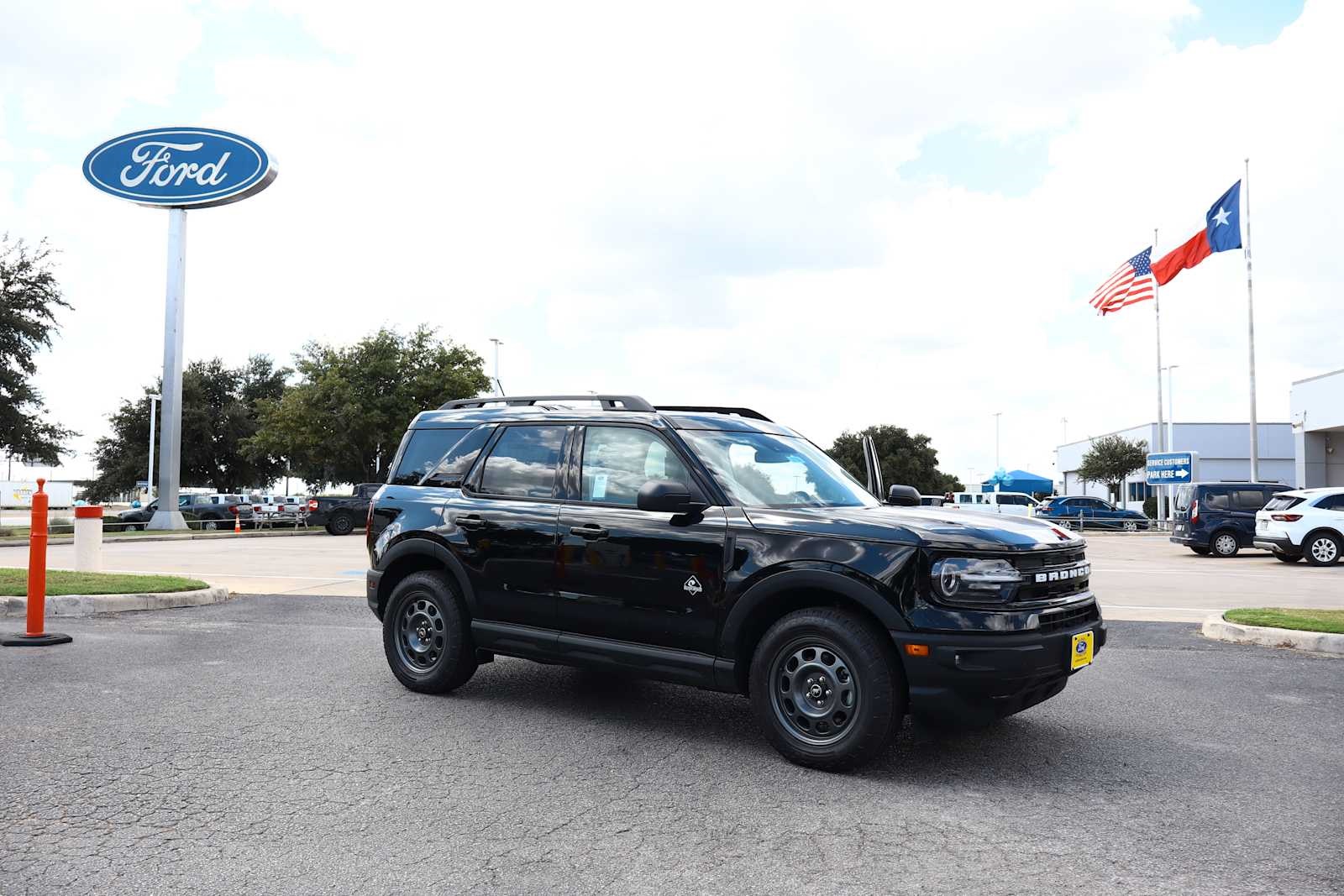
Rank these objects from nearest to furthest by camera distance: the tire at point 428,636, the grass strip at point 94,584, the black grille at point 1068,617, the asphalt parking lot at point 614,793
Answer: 1. the asphalt parking lot at point 614,793
2. the black grille at point 1068,617
3. the tire at point 428,636
4. the grass strip at point 94,584

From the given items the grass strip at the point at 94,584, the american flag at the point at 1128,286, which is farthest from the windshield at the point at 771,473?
the american flag at the point at 1128,286

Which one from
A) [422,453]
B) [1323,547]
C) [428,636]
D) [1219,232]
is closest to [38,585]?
[422,453]

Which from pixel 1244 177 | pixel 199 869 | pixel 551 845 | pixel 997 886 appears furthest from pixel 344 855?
pixel 1244 177

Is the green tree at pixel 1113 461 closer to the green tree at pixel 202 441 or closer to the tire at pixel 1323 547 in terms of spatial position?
the tire at pixel 1323 547

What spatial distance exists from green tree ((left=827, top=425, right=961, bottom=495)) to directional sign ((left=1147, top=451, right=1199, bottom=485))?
36.3 meters

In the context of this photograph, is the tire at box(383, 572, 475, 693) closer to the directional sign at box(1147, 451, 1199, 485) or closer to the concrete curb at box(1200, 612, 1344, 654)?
the concrete curb at box(1200, 612, 1344, 654)

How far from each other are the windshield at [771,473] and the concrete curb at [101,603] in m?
8.34

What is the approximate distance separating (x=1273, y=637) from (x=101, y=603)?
1198 cm

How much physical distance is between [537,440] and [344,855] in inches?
122

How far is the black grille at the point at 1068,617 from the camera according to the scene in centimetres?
487

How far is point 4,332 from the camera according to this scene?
1399 inches

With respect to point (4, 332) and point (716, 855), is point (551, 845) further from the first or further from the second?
point (4, 332)

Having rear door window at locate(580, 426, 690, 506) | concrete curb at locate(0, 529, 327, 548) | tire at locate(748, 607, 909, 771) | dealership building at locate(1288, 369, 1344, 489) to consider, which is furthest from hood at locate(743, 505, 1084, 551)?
dealership building at locate(1288, 369, 1344, 489)

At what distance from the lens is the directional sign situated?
40.8 meters
